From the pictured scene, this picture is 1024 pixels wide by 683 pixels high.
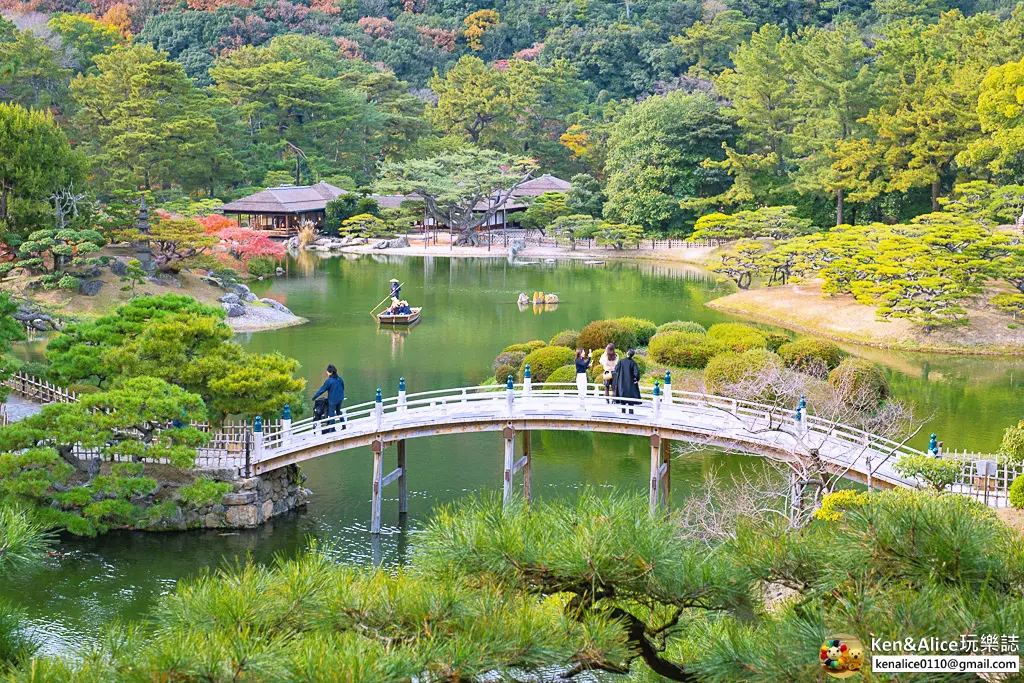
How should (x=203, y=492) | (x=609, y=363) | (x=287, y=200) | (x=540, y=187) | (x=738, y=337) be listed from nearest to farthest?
(x=203, y=492)
(x=609, y=363)
(x=738, y=337)
(x=287, y=200)
(x=540, y=187)

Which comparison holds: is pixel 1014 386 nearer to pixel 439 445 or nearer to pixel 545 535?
pixel 439 445

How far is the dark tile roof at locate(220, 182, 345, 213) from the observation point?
52.1 m

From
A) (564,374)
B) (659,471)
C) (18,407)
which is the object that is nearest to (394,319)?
(564,374)

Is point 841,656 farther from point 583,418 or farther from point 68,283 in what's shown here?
point 68,283

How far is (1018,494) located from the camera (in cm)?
1289

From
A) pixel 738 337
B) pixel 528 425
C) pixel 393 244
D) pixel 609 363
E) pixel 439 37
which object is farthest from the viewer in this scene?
pixel 439 37

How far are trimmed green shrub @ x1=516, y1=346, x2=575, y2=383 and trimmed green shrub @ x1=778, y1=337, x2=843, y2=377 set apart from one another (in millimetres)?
4353

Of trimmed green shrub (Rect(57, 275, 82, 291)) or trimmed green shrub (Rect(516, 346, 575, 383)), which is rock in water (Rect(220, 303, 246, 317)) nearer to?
trimmed green shrub (Rect(57, 275, 82, 291))

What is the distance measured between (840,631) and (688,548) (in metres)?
1.33

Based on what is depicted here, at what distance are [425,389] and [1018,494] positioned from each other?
14.4 metres

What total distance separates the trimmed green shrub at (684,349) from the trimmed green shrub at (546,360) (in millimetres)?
1784

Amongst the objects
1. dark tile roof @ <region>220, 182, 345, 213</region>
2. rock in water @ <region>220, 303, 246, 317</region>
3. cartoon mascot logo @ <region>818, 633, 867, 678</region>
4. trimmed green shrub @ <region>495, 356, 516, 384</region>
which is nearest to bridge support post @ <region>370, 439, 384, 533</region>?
trimmed green shrub @ <region>495, 356, 516, 384</region>

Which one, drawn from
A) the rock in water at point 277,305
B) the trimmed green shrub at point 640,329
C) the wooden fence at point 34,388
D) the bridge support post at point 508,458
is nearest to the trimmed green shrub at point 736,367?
the trimmed green shrub at point 640,329

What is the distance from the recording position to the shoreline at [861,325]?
30.3 metres
